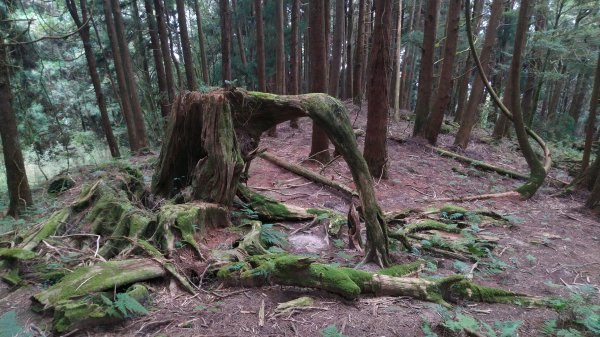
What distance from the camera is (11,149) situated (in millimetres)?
6305

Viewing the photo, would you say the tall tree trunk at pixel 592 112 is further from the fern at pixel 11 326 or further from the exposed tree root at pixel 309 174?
the fern at pixel 11 326

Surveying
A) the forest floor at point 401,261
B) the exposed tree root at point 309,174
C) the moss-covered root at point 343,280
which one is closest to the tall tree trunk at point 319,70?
the forest floor at point 401,261

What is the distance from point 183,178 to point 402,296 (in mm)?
3779

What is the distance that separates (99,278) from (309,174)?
5936 millimetres

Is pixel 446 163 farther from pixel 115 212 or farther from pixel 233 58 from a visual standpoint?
pixel 233 58

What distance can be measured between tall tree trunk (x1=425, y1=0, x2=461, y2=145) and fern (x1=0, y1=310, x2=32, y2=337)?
12.0 metres

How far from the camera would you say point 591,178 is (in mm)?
9000

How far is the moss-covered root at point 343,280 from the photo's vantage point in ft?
10.9

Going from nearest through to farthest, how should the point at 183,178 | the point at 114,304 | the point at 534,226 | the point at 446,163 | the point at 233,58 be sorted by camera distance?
the point at 114,304
the point at 183,178
the point at 534,226
the point at 446,163
the point at 233,58

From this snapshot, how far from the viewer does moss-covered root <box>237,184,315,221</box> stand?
19.3ft

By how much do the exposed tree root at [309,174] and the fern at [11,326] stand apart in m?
5.16

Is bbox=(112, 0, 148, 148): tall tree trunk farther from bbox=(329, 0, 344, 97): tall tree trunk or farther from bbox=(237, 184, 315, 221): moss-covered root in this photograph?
bbox=(237, 184, 315, 221): moss-covered root

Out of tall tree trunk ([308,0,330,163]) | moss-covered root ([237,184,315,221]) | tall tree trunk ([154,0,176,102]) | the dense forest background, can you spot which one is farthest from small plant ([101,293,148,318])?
tall tree trunk ([154,0,176,102])

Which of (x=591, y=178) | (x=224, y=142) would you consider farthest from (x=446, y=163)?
(x=224, y=142)
